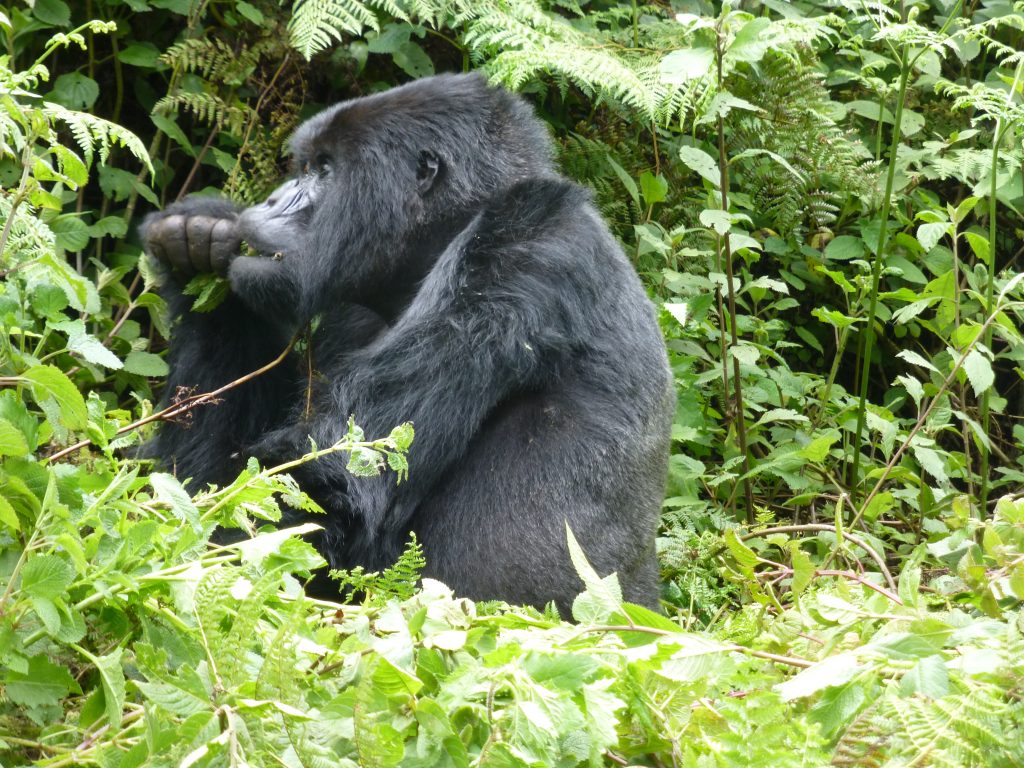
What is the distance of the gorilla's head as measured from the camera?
3283mm

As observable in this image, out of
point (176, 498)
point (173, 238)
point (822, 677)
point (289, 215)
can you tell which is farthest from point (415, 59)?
point (822, 677)

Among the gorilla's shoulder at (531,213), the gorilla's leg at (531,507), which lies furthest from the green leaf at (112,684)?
the gorilla's shoulder at (531,213)

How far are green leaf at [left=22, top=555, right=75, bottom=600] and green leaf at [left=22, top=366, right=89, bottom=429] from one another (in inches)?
11.8

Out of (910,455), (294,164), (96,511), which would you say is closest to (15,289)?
(96,511)

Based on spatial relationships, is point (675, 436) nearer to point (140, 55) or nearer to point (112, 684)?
point (140, 55)

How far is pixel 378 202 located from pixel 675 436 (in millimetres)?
1204

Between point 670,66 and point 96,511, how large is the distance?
2295mm

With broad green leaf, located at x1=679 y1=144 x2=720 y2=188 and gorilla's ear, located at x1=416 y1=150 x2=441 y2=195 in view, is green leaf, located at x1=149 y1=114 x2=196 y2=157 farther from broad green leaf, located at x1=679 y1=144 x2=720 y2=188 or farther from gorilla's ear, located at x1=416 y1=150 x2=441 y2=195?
broad green leaf, located at x1=679 y1=144 x2=720 y2=188

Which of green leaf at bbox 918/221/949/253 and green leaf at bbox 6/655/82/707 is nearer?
green leaf at bbox 6/655/82/707

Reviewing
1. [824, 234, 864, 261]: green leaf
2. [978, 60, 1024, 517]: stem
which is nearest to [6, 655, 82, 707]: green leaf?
[978, 60, 1024, 517]: stem

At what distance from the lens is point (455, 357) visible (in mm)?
2895

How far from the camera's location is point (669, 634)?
134cm

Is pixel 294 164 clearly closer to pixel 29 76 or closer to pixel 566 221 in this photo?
pixel 566 221

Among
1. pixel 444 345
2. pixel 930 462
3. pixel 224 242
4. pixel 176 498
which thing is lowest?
pixel 930 462
